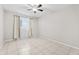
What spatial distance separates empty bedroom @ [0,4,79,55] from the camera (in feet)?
6.07

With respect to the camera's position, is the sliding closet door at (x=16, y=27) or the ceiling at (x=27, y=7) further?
A: the sliding closet door at (x=16, y=27)

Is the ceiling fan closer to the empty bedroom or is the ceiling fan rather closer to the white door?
the empty bedroom

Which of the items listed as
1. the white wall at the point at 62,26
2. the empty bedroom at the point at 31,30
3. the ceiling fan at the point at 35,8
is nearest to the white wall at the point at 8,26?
the empty bedroom at the point at 31,30

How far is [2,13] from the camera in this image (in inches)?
74.6

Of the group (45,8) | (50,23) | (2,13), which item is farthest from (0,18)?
(50,23)

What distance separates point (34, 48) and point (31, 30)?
0.43 m

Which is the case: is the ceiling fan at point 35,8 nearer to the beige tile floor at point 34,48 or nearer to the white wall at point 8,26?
the white wall at point 8,26

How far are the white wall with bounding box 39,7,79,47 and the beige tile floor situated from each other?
0.18 m

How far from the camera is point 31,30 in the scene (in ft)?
6.46

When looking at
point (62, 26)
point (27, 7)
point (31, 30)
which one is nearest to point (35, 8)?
point (27, 7)

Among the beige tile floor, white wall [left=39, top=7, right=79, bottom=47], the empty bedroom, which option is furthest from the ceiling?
the beige tile floor

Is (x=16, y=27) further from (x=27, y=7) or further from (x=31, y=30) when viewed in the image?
(x=27, y=7)

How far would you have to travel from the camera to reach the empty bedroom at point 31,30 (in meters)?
1.85
